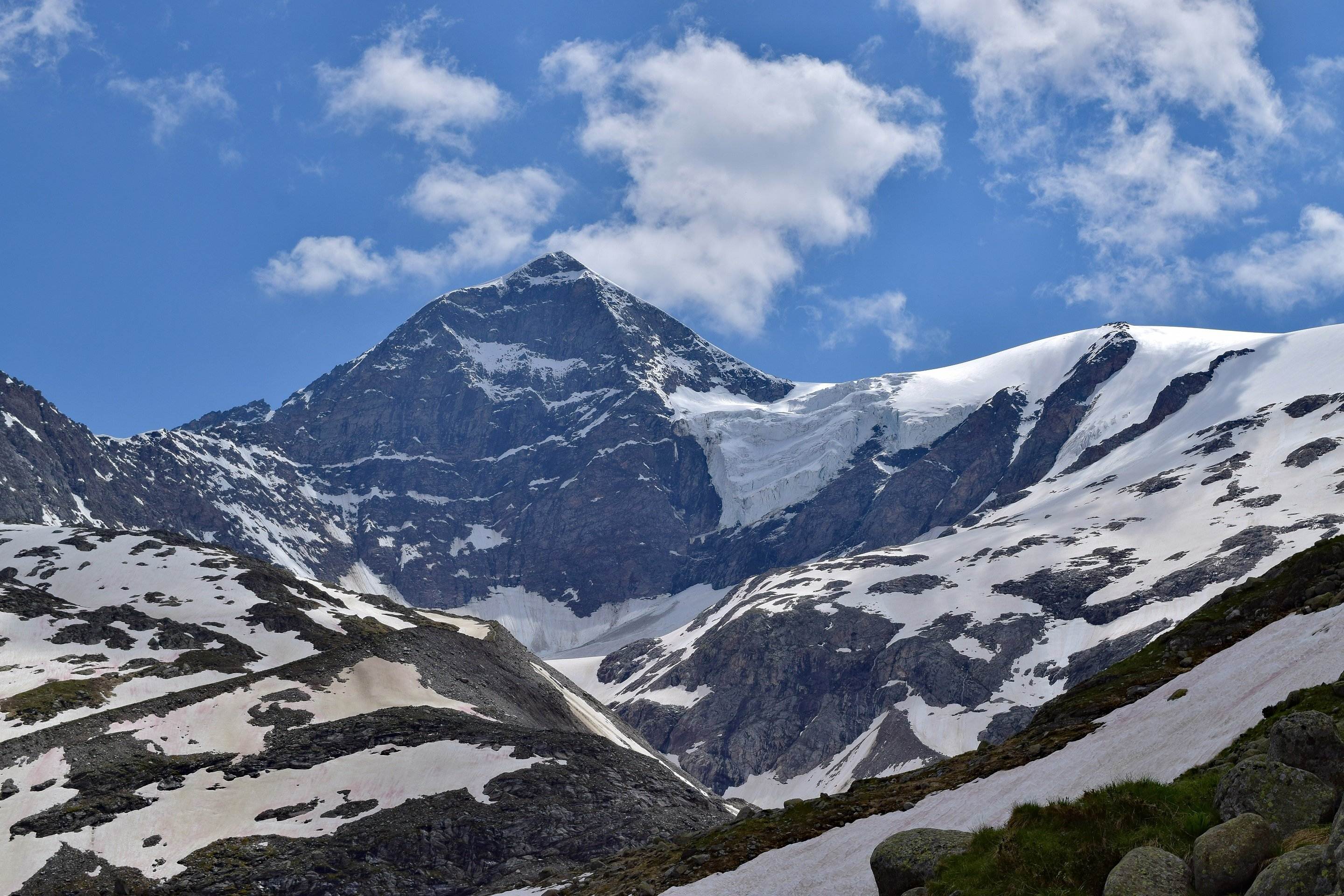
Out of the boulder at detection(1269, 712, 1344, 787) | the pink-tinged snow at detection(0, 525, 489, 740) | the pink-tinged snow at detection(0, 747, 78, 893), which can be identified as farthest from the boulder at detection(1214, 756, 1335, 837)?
the pink-tinged snow at detection(0, 525, 489, 740)

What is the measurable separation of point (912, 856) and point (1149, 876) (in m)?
6.83

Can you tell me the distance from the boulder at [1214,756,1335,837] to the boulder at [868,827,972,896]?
18.9 ft

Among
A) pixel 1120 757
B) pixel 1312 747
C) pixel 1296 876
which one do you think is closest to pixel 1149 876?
pixel 1296 876

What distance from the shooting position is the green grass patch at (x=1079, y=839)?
20484mm

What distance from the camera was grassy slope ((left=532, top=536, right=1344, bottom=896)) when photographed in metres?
38.3

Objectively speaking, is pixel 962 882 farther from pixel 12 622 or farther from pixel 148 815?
pixel 12 622

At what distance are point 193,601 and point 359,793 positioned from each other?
5689 cm

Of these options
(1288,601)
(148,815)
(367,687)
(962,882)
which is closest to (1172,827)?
(962,882)

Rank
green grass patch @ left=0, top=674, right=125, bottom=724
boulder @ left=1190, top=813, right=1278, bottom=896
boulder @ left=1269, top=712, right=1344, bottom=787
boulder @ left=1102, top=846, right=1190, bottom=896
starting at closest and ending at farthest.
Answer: boulder @ left=1190, top=813, right=1278, bottom=896
boulder @ left=1102, top=846, right=1190, bottom=896
boulder @ left=1269, top=712, right=1344, bottom=787
green grass patch @ left=0, top=674, right=125, bottom=724

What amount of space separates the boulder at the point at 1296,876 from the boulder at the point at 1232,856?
104 centimetres

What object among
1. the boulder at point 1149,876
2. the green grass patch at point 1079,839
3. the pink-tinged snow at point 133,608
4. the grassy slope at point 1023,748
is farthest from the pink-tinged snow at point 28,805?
the boulder at point 1149,876

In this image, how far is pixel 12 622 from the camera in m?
115

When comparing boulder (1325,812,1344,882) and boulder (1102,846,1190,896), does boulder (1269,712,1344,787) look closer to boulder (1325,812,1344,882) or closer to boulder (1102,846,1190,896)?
boulder (1102,846,1190,896)

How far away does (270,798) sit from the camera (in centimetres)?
8144
